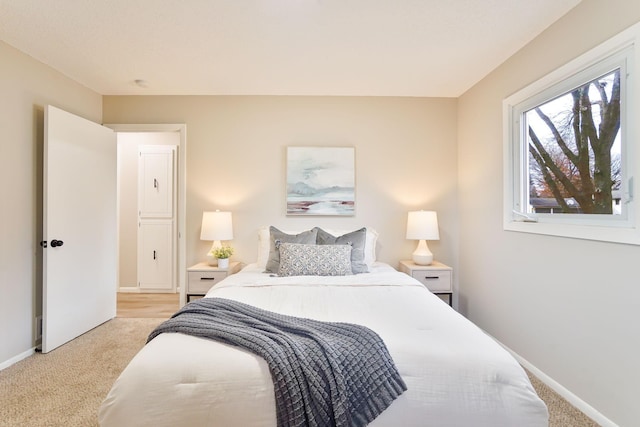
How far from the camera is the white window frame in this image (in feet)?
5.63

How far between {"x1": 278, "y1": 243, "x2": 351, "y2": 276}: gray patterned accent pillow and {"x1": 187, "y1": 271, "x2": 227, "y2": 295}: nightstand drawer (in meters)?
0.73

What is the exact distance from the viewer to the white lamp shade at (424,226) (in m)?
3.34

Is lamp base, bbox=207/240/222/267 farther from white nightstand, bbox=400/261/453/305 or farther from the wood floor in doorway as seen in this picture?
white nightstand, bbox=400/261/453/305

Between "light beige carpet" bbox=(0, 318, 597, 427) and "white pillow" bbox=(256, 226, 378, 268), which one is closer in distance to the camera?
"light beige carpet" bbox=(0, 318, 597, 427)

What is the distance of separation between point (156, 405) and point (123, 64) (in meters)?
2.83

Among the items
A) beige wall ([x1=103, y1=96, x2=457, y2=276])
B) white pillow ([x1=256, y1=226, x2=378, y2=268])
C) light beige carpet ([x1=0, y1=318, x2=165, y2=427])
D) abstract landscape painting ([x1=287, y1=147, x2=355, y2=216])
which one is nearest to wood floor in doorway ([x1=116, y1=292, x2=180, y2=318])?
light beige carpet ([x1=0, y1=318, x2=165, y2=427])

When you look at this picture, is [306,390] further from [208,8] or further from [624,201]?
[208,8]

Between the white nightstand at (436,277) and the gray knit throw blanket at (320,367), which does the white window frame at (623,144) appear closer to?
the white nightstand at (436,277)

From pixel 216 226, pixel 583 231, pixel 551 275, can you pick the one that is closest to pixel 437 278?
pixel 551 275

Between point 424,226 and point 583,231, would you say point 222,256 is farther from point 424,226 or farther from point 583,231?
point 583,231

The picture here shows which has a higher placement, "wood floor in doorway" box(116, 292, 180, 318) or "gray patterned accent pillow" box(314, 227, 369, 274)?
"gray patterned accent pillow" box(314, 227, 369, 274)

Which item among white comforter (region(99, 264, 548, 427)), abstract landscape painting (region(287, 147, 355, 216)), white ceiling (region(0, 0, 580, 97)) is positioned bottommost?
white comforter (region(99, 264, 548, 427))

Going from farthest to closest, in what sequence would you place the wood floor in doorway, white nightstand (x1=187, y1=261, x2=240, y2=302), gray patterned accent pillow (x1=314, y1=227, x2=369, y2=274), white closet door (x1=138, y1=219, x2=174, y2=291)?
white closet door (x1=138, y1=219, x2=174, y2=291), the wood floor in doorway, white nightstand (x1=187, y1=261, x2=240, y2=302), gray patterned accent pillow (x1=314, y1=227, x2=369, y2=274)

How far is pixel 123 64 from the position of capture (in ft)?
9.43
